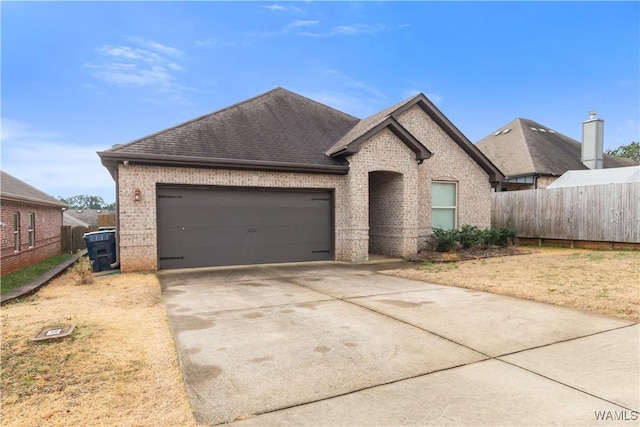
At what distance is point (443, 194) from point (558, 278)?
6719 millimetres

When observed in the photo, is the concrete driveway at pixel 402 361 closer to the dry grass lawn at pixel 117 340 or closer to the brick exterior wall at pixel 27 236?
the dry grass lawn at pixel 117 340

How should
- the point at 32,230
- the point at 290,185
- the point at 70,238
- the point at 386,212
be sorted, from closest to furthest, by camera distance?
the point at 290,185 < the point at 386,212 < the point at 32,230 < the point at 70,238

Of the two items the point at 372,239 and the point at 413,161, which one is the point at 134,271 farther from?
the point at 413,161

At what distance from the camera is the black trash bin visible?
10.6 metres

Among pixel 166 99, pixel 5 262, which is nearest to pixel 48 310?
pixel 5 262

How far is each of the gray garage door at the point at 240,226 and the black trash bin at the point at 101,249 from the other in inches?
69.0

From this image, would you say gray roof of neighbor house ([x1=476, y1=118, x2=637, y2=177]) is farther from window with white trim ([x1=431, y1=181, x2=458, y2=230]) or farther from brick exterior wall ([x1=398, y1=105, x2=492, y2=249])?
window with white trim ([x1=431, y1=181, x2=458, y2=230])

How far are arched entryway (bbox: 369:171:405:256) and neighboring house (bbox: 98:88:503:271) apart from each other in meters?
0.04

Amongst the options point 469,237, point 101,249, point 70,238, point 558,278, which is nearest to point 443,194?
point 469,237

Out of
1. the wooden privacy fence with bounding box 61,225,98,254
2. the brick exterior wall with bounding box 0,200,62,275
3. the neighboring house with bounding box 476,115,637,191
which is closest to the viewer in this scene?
the brick exterior wall with bounding box 0,200,62,275

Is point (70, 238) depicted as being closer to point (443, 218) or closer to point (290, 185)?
point (290, 185)

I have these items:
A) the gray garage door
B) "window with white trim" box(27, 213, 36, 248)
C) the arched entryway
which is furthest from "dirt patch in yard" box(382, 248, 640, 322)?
"window with white trim" box(27, 213, 36, 248)

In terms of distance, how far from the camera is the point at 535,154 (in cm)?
2327

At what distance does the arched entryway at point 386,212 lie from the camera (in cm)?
1300
